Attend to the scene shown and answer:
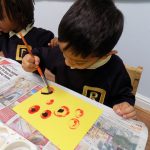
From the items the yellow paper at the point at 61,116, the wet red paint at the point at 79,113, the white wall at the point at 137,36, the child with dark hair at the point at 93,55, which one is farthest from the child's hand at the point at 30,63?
the white wall at the point at 137,36

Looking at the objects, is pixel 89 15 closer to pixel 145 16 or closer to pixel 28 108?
pixel 28 108

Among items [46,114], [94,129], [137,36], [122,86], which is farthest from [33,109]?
[137,36]

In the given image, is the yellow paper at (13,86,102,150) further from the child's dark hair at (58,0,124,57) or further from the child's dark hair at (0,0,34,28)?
the child's dark hair at (0,0,34,28)

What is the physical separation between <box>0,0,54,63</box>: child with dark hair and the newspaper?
0.91 ft

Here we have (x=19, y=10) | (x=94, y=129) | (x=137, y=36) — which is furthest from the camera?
(x=137, y=36)

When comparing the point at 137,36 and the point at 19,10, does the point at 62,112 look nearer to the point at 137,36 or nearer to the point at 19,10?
the point at 19,10

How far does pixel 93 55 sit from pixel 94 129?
0.18 meters

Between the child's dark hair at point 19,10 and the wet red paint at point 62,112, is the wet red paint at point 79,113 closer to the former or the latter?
the wet red paint at point 62,112

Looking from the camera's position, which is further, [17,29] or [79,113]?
[17,29]

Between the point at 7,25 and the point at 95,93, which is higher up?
the point at 7,25

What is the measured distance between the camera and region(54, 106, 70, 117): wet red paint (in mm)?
488

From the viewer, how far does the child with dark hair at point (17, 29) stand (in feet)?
2.50

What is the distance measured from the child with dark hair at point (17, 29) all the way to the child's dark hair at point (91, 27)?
34cm

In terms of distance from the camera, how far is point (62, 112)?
495 millimetres
